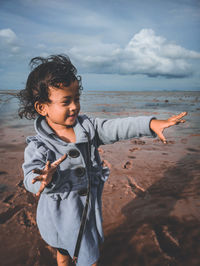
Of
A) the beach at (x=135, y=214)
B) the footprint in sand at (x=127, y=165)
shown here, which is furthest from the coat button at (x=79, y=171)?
the footprint in sand at (x=127, y=165)

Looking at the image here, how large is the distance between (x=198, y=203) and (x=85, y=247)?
1928 millimetres

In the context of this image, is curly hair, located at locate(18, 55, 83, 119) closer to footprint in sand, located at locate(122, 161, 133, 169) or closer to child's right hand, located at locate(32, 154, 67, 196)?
child's right hand, located at locate(32, 154, 67, 196)

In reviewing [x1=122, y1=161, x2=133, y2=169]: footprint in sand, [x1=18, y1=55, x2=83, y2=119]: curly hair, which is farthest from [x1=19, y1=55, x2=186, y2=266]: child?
[x1=122, y1=161, x2=133, y2=169]: footprint in sand

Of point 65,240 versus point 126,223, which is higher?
point 65,240

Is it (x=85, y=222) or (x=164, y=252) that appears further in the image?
(x=164, y=252)

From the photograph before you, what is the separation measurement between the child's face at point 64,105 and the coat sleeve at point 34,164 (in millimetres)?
292

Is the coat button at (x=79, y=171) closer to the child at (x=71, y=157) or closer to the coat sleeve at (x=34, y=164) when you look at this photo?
the child at (x=71, y=157)

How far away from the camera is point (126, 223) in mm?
2264

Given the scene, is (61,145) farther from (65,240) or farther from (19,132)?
(19,132)

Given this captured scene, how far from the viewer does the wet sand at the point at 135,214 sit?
1.86 metres

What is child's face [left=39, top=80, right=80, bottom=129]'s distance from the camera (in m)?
1.44

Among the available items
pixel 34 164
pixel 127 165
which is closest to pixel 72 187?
pixel 34 164

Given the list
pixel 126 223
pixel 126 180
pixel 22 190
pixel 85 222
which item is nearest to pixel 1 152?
pixel 22 190

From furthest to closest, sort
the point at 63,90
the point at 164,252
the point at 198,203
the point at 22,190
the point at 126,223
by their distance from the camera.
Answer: the point at 22,190, the point at 198,203, the point at 126,223, the point at 164,252, the point at 63,90
